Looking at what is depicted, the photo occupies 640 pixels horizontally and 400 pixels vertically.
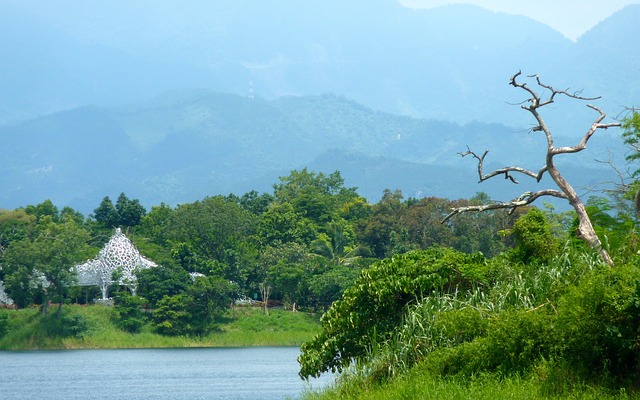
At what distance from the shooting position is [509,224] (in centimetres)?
7475

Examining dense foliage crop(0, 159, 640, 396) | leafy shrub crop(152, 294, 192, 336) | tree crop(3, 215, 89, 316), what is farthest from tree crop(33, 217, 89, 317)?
leafy shrub crop(152, 294, 192, 336)

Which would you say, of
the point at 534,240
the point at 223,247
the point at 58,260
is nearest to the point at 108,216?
the point at 223,247

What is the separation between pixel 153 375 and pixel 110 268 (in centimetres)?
2481

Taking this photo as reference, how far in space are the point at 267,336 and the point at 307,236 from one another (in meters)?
Result: 16.3

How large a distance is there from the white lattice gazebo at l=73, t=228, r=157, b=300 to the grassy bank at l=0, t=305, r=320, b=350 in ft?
8.34

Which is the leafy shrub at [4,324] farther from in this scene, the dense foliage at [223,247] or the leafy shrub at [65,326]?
the dense foliage at [223,247]

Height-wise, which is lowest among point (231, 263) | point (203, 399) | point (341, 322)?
point (203, 399)

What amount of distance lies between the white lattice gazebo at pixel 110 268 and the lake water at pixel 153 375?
7.48 metres

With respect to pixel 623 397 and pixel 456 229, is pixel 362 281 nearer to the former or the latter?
pixel 623 397

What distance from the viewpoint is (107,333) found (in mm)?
63656

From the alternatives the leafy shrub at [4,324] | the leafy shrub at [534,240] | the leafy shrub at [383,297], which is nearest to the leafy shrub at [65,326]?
the leafy shrub at [4,324]

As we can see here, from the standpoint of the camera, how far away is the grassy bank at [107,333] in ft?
208

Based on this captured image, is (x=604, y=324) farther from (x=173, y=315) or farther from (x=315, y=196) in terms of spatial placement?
(x=315, y=196)

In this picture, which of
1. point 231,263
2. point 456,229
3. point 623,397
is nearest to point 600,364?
point 623,397
